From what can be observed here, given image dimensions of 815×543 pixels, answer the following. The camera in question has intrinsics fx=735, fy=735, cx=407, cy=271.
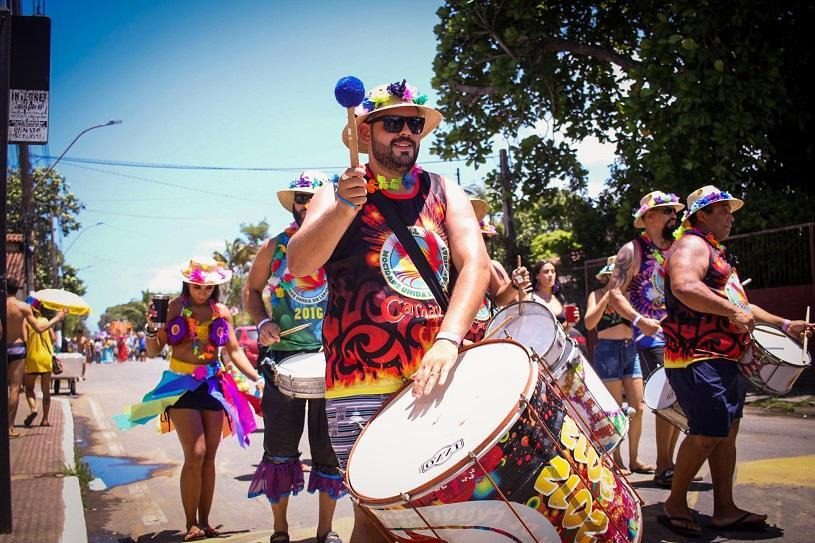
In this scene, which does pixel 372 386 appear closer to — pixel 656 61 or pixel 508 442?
pixel 508 442

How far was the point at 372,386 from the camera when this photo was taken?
2.75 metres

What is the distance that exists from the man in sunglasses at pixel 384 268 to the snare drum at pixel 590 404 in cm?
133

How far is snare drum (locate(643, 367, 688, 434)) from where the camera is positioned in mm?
4820

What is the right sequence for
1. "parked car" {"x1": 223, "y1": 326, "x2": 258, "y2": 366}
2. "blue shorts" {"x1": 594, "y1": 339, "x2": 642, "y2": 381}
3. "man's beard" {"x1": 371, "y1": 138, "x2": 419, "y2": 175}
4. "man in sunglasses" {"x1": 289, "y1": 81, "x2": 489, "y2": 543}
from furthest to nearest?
"parked car" {"x1": 223, "y1": 326, "x2": 258, "y2": 366} → "blue shorts" {"x1": 594, "y1": 339, "x2": 642, "y2": 381} → "man's beard" {"x1": 371, "y1": 138, "x2": 419, "y2": 175} → "man in sunglasses" {"x1": 289, "y1": 81, "x2": 489, "y2": 543}

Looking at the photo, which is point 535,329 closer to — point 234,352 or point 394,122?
point 394,122

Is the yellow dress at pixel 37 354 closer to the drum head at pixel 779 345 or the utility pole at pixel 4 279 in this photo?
the utility pole at pixel 4 279

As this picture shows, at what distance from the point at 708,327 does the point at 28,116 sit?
5.03 meters

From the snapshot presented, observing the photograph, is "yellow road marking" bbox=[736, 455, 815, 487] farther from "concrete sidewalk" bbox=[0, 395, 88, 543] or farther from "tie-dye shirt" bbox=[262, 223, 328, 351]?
"concrete sidewalk" bbox=[0, 395, 88, 543]

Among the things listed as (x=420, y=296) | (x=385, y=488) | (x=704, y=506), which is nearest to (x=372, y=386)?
(x=420, y=296)

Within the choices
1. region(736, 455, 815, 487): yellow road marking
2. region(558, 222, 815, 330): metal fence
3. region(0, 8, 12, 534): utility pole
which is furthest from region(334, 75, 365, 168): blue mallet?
region(558, 222, 815, 330): metal fence

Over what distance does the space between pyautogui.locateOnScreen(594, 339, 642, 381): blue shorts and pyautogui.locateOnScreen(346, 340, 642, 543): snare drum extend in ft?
13.9

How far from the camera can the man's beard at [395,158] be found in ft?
9.43

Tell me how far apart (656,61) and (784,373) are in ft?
34.0

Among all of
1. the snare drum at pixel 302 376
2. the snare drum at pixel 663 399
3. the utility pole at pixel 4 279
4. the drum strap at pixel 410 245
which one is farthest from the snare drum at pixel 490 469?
the utility pole at pixel 4 279
